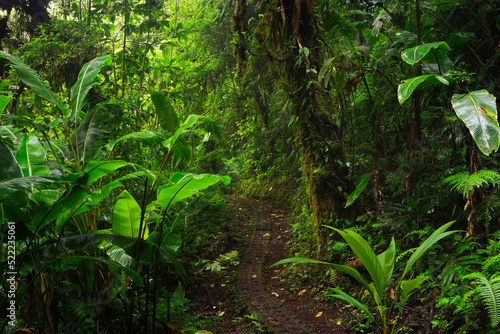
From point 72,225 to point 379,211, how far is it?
3.04 meters

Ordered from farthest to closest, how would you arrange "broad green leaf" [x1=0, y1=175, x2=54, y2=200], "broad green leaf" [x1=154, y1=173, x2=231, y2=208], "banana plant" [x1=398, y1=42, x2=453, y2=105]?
"banana plant" [x1=398, y1=42, x2=453, y2=105] < "broad green leaf" [x1=154, y1=173, x2=231, y2=208] < "broad green leaf" [x1=0, y1=175, x2=54, y2=200]

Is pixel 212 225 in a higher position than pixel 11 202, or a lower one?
lower

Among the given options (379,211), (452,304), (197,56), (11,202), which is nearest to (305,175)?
(379,211)

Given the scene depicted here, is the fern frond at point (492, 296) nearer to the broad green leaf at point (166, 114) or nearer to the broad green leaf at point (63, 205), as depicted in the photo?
the broad green leaf at point (63, 205)

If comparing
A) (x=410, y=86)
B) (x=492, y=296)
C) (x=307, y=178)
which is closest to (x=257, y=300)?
(x=307, y=178)

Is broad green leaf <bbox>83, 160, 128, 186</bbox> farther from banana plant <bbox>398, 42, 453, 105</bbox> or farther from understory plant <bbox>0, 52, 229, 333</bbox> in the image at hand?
banana plant <bbox>398, 42, 453, 105</bbox>

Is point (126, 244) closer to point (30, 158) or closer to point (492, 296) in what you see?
point (30, 158)

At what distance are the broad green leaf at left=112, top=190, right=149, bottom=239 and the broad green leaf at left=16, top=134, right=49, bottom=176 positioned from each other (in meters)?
0.47

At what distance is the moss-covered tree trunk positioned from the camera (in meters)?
4.06

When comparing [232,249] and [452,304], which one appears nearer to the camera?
[452,304]

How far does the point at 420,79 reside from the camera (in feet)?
7.68

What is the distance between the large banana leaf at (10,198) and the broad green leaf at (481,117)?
2609 millimetres

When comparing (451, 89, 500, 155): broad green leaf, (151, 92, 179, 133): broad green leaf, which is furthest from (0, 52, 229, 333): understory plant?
(451, 89, 500, 155): broad green leaf

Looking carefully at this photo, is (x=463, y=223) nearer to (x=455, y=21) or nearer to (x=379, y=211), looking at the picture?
(x=379, y=211)
